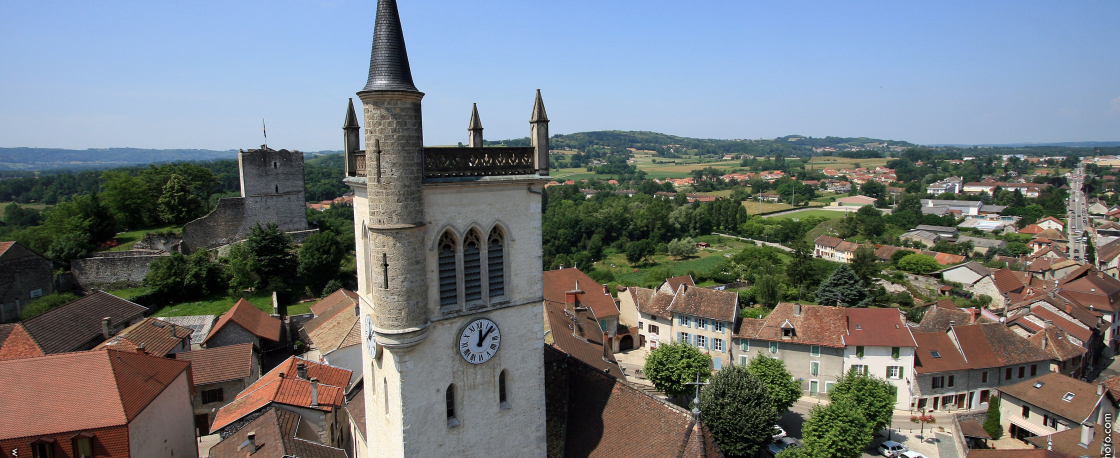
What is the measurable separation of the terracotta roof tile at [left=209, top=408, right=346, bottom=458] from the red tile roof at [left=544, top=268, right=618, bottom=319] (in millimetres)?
27526

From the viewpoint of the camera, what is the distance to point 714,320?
43.4m

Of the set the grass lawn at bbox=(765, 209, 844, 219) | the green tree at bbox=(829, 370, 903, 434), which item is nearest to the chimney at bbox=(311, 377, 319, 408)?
the green tree at bbox=(829, 370, 903, 434)

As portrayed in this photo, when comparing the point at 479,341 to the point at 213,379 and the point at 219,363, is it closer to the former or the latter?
the point at 213,379

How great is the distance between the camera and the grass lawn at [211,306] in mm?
45000

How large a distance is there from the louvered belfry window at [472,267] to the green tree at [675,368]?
22.1m

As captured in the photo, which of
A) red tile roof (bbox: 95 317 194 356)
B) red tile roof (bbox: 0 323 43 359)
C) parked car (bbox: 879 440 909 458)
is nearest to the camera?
red tile roof (bbox: 0 323 43 359)

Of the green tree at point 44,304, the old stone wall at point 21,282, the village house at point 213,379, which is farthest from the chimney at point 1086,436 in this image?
the old stone wall at point 21,282

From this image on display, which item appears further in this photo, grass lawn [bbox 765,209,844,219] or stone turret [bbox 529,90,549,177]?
grass lawn [bbox 765,209,844,219]

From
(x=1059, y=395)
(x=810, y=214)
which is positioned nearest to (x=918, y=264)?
(x=1059, y=395)

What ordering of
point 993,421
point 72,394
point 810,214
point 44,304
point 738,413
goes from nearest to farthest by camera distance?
1. point 72,394
2. point 738,413
3. point 993,421
4. point 44,304
5. point 810,214

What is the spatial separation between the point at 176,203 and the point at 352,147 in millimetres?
53357

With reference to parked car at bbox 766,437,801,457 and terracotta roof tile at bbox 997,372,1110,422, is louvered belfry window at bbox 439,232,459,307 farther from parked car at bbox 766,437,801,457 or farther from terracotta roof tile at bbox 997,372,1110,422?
terracotta roof tile at bbox 997,372,1110,422

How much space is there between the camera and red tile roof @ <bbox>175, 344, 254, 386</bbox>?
30734mm

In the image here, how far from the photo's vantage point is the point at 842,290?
54656 mm
